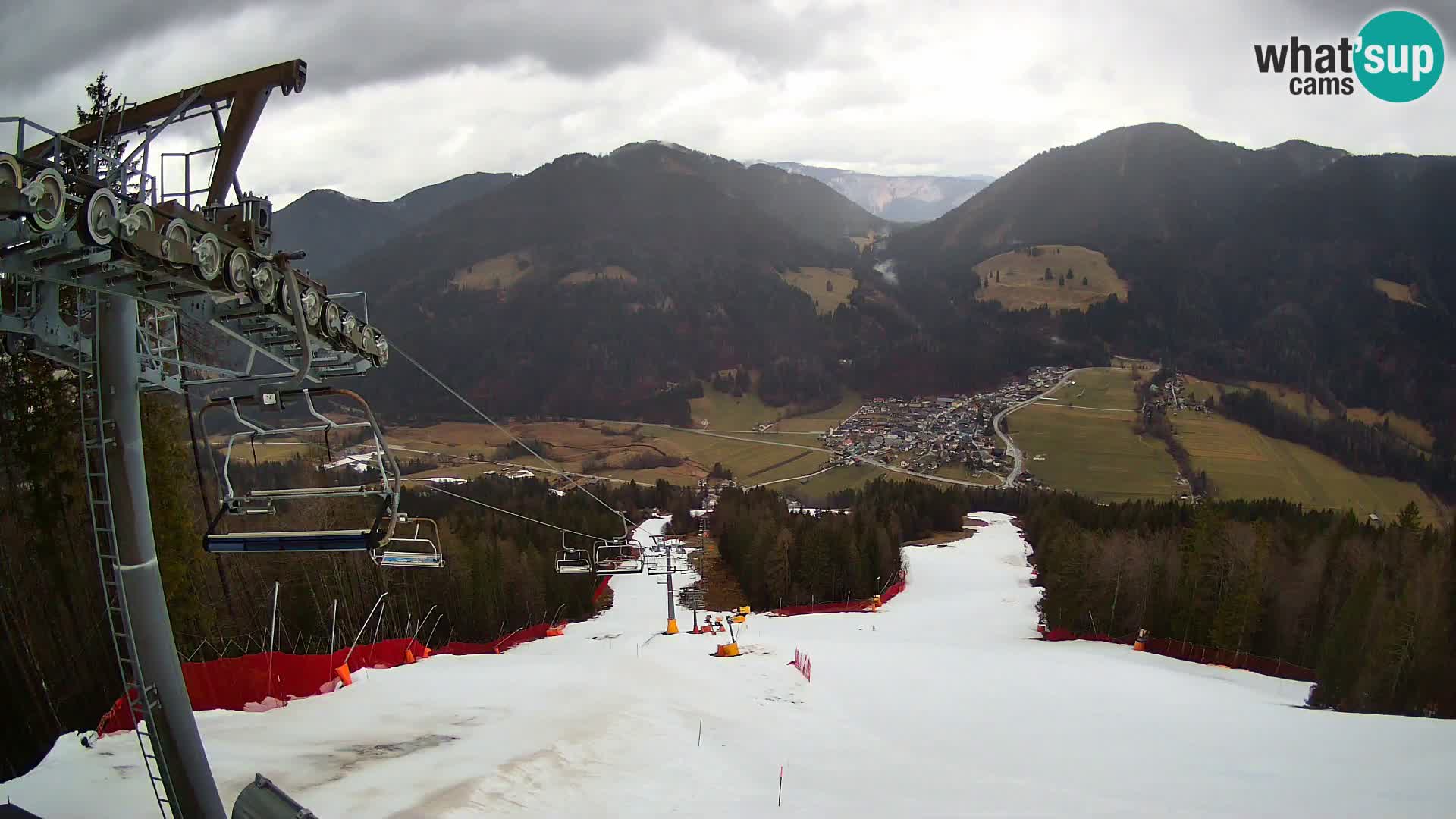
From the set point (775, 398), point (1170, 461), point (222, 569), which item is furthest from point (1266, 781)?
point (775, 398)

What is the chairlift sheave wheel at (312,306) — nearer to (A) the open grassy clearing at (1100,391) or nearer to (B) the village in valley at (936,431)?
(B) the village in valley at (936,431)

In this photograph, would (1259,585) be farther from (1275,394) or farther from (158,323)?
(1275,394)

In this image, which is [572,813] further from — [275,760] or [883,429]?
[883,429]

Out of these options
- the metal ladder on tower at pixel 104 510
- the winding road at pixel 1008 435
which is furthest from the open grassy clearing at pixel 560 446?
the metal ladder on tower at pixel 104 510

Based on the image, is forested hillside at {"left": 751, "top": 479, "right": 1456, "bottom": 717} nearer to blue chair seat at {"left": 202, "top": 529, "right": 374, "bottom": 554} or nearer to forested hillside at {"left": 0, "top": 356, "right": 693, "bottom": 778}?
blue chair seat at {"left": 202, "top": 529, "right": 374, "bottom": 554}

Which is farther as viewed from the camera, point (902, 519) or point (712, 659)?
point (902, 519)

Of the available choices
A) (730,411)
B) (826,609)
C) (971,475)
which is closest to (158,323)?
(826,609)
